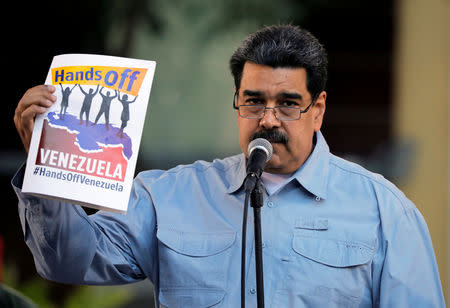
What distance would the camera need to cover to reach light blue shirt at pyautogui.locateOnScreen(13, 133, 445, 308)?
2436 millimetres

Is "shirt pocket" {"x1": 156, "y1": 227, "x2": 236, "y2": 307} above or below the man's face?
below

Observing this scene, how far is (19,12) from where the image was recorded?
5578 millimetres

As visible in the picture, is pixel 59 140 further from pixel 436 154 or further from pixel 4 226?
pixel 436 154

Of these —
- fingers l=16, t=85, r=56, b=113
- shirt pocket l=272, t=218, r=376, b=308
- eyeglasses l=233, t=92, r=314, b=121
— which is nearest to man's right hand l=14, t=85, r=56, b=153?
fingers l=16, t=85, r=56, b=113

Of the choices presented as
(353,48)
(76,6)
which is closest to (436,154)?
(353,48)

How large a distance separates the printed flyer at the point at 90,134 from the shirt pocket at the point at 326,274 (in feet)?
2.25

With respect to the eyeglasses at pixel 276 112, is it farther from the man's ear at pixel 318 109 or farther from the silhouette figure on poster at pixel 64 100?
the silhouette figure on poster at pixel 64 100

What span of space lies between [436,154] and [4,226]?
3763 mm

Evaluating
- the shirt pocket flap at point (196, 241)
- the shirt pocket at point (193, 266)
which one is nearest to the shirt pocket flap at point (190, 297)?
the shirt pocket at point (193, 266)

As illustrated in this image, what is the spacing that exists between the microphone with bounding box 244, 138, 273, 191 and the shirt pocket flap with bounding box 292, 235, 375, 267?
0.42m

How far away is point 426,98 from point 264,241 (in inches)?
164

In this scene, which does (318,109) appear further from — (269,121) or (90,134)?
(90,134)

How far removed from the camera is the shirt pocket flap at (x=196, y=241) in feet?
8.55

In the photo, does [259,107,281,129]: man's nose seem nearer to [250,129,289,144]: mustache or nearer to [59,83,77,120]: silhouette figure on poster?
[250,129,289,144]: mustache
